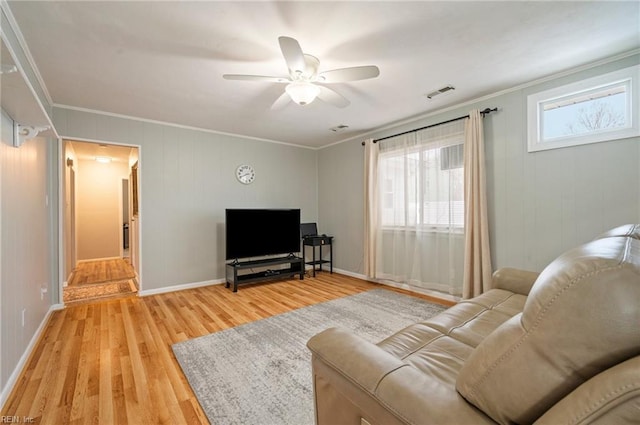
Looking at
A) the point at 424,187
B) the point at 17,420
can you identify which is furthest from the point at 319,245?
the point at 17,420

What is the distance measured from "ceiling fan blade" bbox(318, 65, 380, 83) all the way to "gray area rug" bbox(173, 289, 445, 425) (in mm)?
2289

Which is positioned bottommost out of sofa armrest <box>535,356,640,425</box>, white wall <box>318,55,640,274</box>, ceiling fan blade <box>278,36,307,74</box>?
sofa armrest <box>535,356,640,425</box>

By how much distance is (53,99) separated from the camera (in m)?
3.24

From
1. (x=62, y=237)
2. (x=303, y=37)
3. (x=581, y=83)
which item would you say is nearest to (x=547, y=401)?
(x=303, y=37)

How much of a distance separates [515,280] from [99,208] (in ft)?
27.3

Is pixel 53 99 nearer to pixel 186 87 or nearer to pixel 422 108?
pixel 186 87

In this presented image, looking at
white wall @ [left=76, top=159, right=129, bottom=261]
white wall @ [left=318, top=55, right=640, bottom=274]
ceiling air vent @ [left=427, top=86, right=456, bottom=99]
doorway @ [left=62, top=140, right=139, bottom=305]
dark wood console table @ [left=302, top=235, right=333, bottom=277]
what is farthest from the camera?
white wall @ [left=76, top=159, right=129, bottom=261]

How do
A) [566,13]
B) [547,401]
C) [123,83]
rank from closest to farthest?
1. [547,401]
2. [566,13]
3. [123,83]

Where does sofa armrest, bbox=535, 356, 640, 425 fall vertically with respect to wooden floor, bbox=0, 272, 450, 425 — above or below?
above

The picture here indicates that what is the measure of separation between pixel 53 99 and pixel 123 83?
1.16m

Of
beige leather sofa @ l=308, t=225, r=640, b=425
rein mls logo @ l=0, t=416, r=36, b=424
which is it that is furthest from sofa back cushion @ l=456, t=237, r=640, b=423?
rein mls logo @ l=0, t=416, r=36, b=424

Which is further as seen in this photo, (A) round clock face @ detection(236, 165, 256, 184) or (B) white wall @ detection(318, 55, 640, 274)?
(A) round clock face @ detection(236, 165, 256, 184)

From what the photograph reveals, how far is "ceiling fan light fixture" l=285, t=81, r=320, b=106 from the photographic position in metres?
2.35

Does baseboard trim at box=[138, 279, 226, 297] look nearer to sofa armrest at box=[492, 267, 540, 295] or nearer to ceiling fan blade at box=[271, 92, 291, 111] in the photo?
ceiling fan blade at box=[271, 92, 291, 111]
